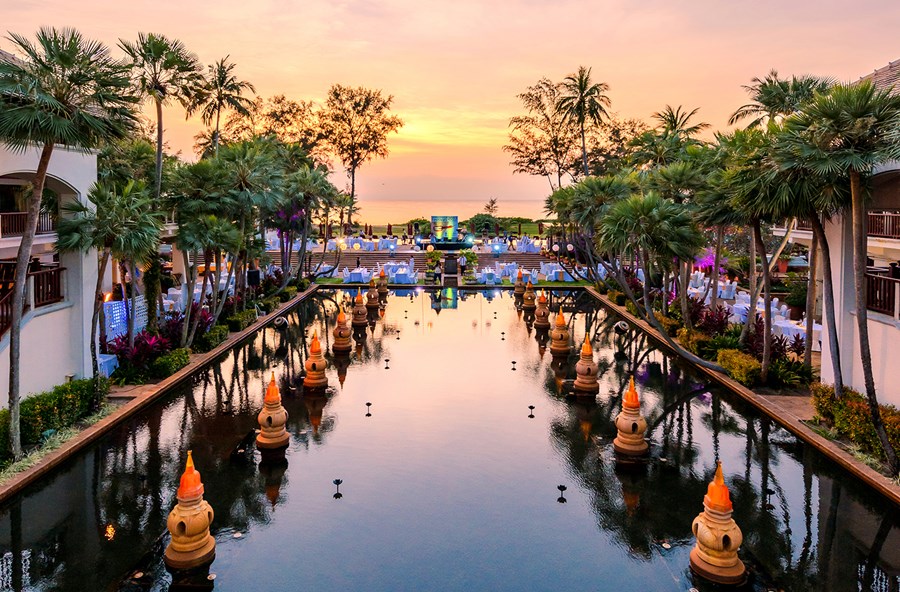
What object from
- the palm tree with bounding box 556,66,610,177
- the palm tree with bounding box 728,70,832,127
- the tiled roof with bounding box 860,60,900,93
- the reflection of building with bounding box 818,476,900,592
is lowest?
the reflection of building with bounding box 818,476,900,592

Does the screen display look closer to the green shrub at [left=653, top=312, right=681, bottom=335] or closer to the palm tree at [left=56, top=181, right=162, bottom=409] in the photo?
the green shrub at [left=653, top=312, right=681, bottom=335]

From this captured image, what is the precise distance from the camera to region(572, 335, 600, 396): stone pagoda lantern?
18.3 meters

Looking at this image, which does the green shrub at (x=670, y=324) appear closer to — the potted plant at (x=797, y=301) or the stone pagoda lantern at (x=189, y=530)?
the potted plant at (x=797, y=301)

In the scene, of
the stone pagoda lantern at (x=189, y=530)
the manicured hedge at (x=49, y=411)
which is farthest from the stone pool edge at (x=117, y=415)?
the stone pagoda lantern at (x=189, y=530)

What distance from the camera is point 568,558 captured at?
9.76m

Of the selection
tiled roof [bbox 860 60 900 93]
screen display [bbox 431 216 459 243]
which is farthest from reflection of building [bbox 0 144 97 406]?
screen display [bbox 431 216 459 243]

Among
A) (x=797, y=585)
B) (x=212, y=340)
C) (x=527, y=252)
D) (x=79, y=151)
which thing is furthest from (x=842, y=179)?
(x=527, y=252)

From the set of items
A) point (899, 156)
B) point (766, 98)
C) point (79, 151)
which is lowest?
point (899, 156)

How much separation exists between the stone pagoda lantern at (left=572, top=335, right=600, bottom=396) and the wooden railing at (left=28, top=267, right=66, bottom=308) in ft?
43.1

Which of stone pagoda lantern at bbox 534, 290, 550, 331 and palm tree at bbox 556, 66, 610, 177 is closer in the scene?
stone pagoda lantern at bbox 534, 290, 550, 331

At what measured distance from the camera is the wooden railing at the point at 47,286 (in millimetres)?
15352

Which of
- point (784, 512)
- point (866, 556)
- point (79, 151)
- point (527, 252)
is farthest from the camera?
point (527, 252)

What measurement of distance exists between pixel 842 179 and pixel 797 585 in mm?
8559

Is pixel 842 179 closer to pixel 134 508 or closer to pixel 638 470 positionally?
pixel 638 470
